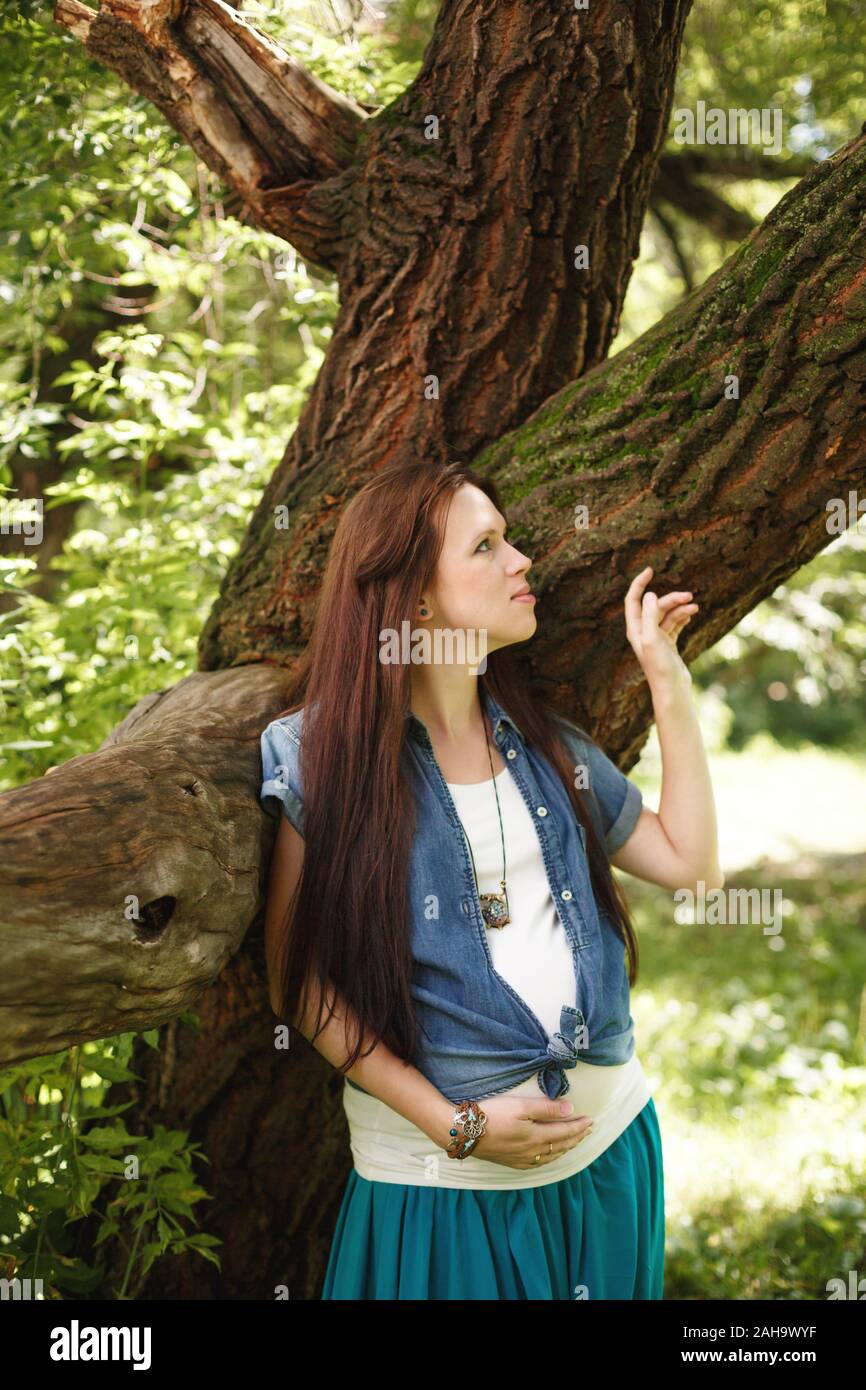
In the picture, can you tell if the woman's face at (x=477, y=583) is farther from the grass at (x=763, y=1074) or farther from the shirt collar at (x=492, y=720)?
the grass at (x=763, y=1074)

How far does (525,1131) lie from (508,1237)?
25 centimetres

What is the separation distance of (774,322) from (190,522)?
6.01 feet

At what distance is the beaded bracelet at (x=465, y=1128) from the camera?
1877 millimetres

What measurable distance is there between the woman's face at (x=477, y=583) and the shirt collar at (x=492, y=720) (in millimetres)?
184

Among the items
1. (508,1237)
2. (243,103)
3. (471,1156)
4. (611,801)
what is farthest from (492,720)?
(243,103)

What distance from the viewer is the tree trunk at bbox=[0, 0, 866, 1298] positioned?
6.82 feet

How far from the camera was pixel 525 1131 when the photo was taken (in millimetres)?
1901

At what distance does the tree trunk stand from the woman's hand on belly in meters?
0.54

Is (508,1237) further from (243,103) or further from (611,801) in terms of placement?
(243,103)

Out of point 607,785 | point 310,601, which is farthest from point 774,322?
point 310,601

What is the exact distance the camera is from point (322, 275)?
3.34m

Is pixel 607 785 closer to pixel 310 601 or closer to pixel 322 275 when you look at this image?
pixel 310 601

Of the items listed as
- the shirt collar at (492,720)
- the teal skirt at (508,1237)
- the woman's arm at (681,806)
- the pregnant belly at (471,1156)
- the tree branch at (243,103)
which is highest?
the tree branch at (243,103)

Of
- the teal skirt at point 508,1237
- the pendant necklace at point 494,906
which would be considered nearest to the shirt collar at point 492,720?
the pendant necklace at point 494,906
